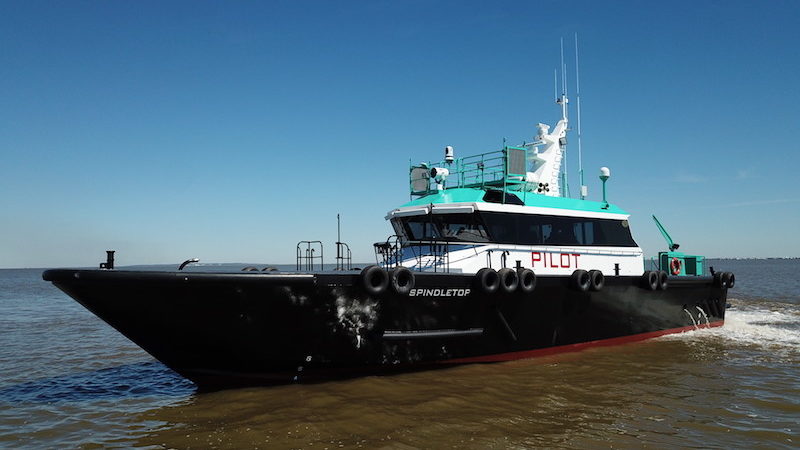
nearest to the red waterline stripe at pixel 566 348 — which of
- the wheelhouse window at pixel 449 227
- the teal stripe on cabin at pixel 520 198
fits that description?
the wheelhouse window at pixel 449 227

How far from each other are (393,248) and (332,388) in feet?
9.53

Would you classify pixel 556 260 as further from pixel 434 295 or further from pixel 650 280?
pixel 434 295

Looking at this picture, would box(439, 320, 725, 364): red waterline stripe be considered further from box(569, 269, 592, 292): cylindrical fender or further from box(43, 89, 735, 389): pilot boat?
box(569, 269, 592, 292): cylindrical fender

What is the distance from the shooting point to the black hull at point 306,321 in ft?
21.9

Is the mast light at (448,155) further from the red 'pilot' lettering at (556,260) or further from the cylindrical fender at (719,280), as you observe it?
the cylindrical fender at (719,280)

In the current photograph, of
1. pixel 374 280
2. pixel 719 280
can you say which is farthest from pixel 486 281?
pixel 719 280

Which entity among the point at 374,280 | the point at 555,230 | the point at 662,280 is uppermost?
the point at 555,230

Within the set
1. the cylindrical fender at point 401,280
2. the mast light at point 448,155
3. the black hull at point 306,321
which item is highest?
the mast light at point 448,155

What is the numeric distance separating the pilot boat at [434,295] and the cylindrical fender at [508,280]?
2 cm

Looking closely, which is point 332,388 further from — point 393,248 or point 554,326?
point 554,326

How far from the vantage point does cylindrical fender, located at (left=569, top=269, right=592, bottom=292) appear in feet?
32.0

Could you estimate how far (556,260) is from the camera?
10461mm

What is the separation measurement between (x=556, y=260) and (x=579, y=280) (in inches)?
31.8

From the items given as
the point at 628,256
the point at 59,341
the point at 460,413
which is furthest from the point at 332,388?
the point at 59,341
